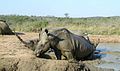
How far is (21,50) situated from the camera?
15492 millimetres

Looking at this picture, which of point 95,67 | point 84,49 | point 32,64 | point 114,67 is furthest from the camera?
point 84,49

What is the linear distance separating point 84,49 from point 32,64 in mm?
3799

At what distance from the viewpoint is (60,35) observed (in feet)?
46.4

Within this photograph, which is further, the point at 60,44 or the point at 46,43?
the point at 60,44

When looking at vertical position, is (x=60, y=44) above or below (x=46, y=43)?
below

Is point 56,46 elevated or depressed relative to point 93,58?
elevated

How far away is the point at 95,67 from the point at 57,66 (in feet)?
6.08

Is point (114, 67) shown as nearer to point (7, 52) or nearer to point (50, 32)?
point (50, 32)

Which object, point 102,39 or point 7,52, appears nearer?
point 7,52

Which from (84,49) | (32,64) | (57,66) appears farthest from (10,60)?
(84,49)

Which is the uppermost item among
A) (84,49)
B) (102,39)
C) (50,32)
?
(50,32)

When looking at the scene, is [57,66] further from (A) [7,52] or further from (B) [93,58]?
(B) [93,58]

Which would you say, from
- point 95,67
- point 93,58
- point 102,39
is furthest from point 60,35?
point 102,39

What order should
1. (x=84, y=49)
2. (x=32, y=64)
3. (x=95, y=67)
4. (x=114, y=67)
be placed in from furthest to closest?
1. (x=84, y=49)
2. (x=114, y=67)
3. (x=95, y=67)
4. (x=32, y=64)
